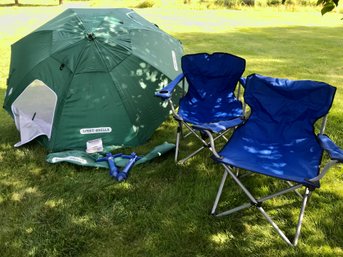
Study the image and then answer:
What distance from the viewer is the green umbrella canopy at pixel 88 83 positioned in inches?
173

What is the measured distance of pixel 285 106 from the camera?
3.66 metres

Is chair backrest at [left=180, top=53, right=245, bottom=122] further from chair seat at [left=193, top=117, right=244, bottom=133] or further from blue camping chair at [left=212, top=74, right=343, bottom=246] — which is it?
chair seat at [left=193, top=117, right=244, bottom=133]

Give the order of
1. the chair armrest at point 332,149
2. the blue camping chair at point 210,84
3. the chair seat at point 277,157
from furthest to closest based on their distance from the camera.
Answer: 1. the blue camping chair at point 210,84
2. the chair seat at point 277,157
3. the chair armrest at point 332,149

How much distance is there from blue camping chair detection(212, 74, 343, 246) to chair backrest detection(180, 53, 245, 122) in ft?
2.07

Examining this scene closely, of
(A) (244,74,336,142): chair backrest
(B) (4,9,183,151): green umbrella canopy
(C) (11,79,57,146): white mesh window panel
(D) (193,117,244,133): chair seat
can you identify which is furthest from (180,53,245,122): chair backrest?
(C) (11,79,57,146): white mesh window panel

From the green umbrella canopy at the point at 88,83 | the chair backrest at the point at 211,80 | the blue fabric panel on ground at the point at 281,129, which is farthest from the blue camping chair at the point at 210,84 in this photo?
the blue fabric panel on ground at the point at 281,129

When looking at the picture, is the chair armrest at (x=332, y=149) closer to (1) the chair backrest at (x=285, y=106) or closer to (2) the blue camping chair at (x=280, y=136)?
(2) the blue camping chair at (x=280, y=136)

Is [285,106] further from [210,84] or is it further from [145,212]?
[145,212]

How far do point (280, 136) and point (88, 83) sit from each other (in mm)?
2401

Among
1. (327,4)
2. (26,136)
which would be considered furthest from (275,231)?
(26,136)

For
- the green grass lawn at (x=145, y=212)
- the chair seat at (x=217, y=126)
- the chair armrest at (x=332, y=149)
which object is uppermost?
the chair armrest at (x=332, y=149)

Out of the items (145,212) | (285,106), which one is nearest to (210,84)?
(285,106)

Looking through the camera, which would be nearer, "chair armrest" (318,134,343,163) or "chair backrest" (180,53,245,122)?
"chair armrest" (318,134,343,163)

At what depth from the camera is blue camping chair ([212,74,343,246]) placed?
2965 millimetres
